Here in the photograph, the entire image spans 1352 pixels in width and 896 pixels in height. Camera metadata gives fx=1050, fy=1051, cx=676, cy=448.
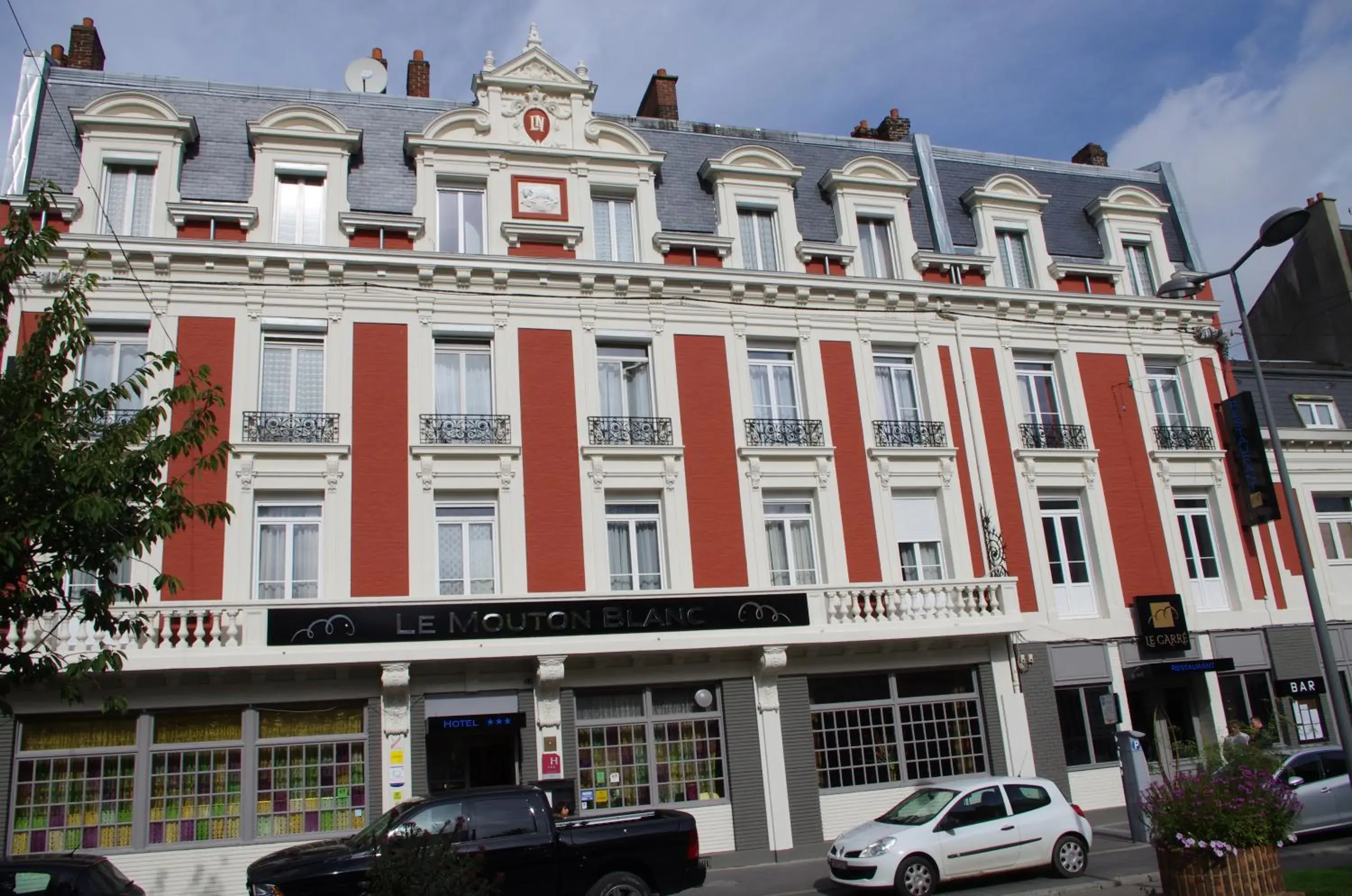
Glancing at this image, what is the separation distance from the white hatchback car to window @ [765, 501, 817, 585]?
5.41m

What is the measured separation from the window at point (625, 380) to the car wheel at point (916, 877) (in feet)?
29.8

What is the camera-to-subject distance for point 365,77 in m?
21.4

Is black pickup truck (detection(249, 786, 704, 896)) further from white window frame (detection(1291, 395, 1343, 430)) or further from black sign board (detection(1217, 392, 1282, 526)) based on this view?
white window frame (detection(1291, 395, 1343, 430))

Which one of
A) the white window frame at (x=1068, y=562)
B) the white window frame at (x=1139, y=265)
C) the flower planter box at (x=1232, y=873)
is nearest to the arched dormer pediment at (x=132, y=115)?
the white window frame at (x=1068, y=562)

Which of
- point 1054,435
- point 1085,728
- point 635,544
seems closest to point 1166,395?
point 1054,435

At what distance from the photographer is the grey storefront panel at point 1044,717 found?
18953mm

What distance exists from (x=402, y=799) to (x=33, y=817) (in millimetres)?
5048

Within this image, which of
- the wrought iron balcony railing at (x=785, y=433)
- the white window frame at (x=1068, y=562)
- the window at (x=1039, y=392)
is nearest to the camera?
the wrought iron balcony railing at (x=785, y=433)

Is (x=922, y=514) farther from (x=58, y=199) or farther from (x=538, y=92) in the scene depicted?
(x=58, y=199)

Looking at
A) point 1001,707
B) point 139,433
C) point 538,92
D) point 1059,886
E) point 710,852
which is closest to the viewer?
point 139,433

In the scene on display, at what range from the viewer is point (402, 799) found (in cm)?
1564

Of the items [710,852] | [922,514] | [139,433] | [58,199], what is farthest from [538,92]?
[710,852]

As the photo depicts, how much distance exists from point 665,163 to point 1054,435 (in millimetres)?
9598

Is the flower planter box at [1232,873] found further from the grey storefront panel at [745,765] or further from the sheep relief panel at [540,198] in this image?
the sheep relief panel at [540,198]
